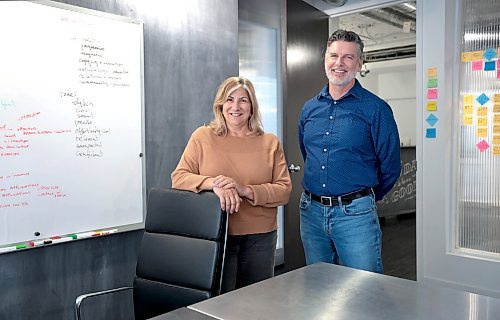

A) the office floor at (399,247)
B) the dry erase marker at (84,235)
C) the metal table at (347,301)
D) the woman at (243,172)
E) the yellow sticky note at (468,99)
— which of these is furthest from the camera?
the office floor at (399,247)

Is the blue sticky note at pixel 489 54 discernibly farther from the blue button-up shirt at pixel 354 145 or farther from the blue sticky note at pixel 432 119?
the blue button-up shirt at pixel 354 145

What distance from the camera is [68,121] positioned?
2.19m

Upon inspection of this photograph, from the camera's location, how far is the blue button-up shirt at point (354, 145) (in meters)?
1.97

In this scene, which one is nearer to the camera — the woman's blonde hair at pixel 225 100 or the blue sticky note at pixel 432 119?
the woman's blonde hair at pixel 225 100

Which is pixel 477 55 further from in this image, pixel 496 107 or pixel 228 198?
pixel 228 198

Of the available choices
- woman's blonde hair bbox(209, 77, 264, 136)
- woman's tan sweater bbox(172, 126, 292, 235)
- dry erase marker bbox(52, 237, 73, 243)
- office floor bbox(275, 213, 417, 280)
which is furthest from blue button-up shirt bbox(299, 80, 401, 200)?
office floor bbox(275, 213, 417, 280)

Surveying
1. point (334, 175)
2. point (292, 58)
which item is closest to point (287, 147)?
point (292, 58)

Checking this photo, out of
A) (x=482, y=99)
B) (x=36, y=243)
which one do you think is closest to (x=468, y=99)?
(x=482, y=99)

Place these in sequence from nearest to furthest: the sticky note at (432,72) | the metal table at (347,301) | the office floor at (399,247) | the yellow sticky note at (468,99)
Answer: the metal table at (347,301), the yellow sticky note at (468,99), the sticky note at (432,72), the office floor at (399,247)

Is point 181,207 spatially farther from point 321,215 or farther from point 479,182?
point 479,182

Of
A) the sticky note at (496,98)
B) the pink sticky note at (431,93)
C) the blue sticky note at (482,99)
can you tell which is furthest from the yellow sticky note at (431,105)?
the sticky note at (496,98)

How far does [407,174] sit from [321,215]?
17.9 ft

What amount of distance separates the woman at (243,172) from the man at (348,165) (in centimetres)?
19

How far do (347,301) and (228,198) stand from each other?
67 centimetres
